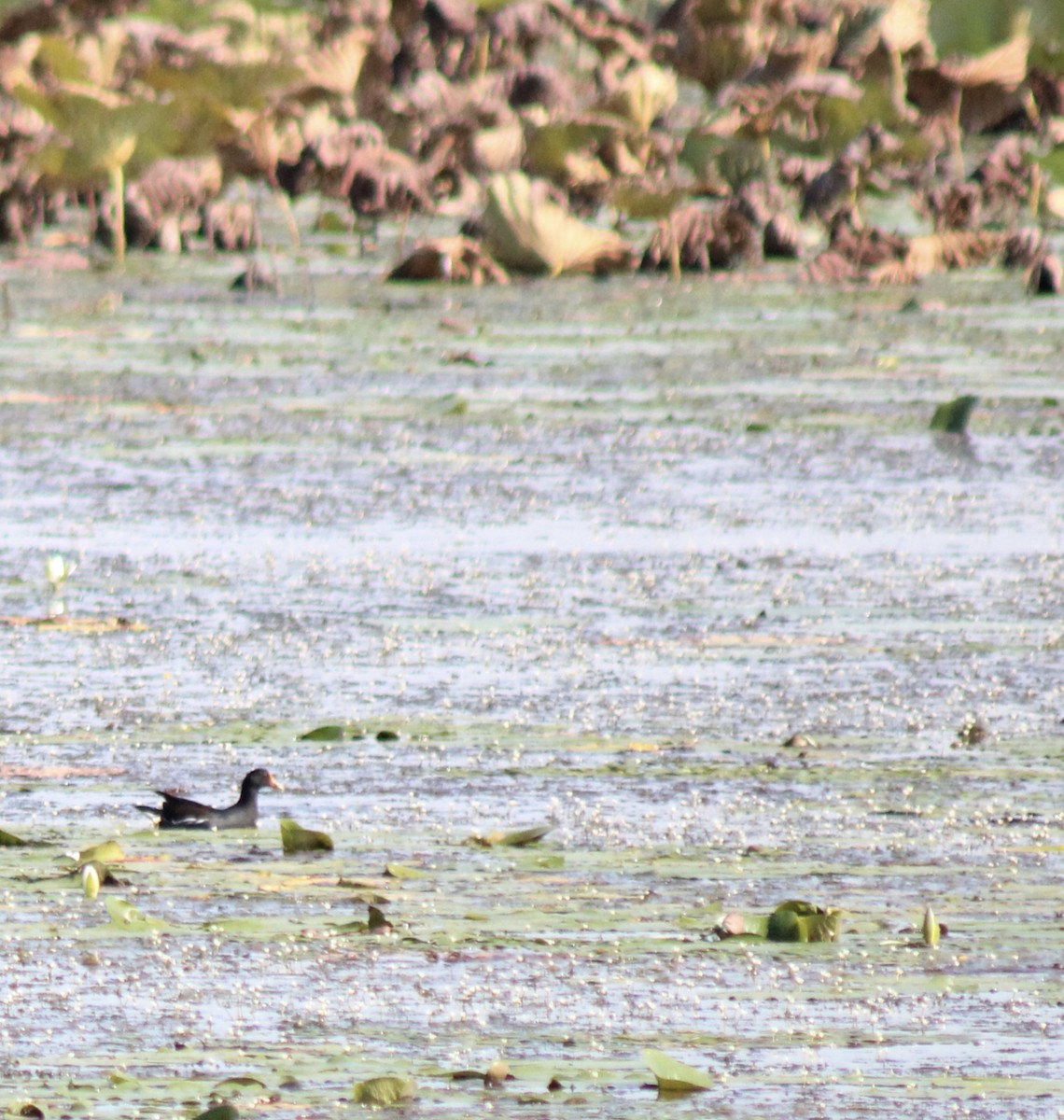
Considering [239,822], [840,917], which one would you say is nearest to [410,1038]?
[840,917]

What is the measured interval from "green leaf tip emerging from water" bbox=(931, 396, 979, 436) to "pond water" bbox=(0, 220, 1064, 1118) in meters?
0.11

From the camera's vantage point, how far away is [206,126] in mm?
14680

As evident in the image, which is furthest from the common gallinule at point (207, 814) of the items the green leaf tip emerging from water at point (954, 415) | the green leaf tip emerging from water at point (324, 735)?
the green leaf tip emerging from water at point (954, 415)

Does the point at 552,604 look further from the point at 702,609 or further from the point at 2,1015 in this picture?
the point at 2,1015

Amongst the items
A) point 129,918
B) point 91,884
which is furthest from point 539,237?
point 129,918

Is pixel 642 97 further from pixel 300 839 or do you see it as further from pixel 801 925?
pixel 801 925

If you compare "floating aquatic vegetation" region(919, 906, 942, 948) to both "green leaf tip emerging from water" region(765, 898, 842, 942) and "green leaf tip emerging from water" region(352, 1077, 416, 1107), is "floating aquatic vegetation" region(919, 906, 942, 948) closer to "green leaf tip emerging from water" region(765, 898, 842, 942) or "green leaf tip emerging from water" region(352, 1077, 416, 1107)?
"green leaf tip emerging from water" region(765, 898, 842, 942)

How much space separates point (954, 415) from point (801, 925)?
4.90 meters

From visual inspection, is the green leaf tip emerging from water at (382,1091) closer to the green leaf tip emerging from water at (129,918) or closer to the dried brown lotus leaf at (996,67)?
the green leaf tip emerging from water at (129,918)

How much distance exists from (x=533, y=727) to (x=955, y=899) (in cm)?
119

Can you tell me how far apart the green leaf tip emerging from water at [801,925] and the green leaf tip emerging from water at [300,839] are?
0.68m

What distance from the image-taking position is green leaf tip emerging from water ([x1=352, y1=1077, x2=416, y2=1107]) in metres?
3.26

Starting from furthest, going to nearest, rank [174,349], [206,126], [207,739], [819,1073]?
[206,126]
[174,349]
[207,739]
[819,1073]

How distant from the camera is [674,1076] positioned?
328cm
